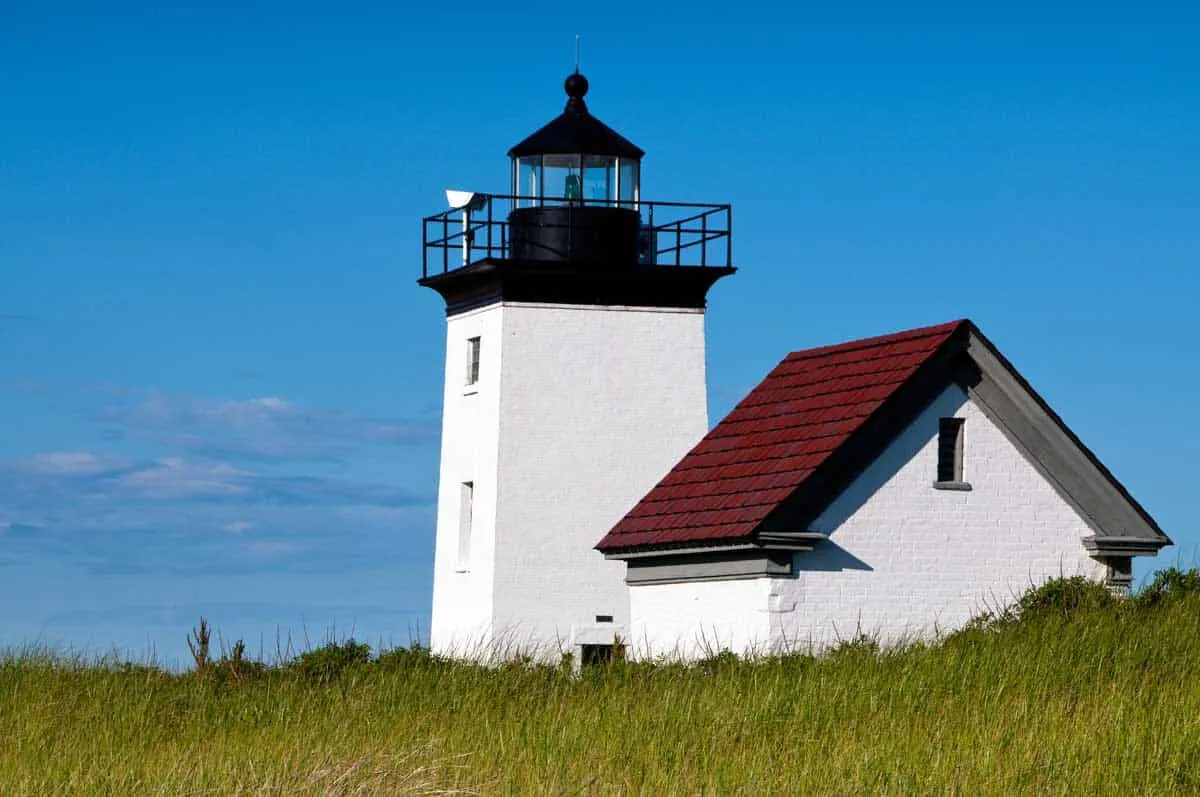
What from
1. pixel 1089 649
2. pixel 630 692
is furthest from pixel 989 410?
pixel 630 692

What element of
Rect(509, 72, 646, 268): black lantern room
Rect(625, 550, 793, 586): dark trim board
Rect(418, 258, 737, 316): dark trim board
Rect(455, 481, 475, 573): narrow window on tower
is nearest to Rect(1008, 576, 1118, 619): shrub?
Rect(625, 550, 793, 586): dark trim board

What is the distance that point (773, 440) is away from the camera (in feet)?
69.8

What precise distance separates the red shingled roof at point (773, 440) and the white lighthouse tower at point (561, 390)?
161 cm

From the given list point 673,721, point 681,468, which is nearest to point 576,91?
point 681,468

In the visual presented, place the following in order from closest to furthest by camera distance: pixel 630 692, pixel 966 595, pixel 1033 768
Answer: pixel 1033 768 < pixel 630 692 < pixel 966 595

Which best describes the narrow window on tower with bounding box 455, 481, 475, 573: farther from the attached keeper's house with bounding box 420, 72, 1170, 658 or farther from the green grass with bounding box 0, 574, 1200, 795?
the green grass with bounding box 0, 574, 1200, 795

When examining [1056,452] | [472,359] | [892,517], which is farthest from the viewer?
[472,359]

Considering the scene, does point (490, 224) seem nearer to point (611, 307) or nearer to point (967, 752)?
point (611, 307)

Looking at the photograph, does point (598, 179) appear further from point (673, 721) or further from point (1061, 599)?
point (673, 721)

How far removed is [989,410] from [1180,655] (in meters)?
3.96

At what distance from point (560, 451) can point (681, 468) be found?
6.61ft

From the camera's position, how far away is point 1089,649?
1728 cm

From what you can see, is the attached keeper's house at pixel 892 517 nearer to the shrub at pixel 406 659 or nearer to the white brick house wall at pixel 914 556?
the white brick house wall at pixel 914 556

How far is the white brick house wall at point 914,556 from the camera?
64.4 ft
